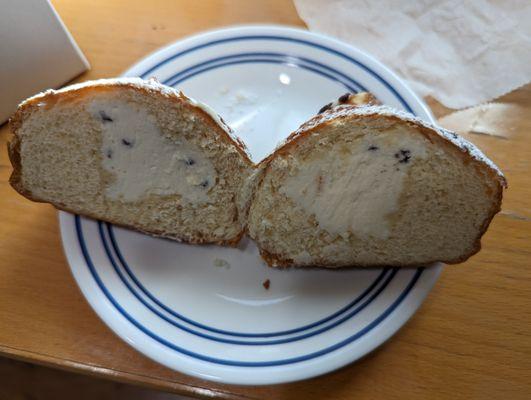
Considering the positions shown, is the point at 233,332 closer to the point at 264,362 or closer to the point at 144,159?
the point at 264,362

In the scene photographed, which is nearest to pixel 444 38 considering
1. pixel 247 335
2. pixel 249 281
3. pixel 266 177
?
pixel 266 177

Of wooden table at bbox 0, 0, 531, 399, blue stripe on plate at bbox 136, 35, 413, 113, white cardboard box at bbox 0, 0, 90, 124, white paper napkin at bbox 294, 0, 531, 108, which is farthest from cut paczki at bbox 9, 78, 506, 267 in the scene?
white paper napkin at bbox 294, 0, 531, 108

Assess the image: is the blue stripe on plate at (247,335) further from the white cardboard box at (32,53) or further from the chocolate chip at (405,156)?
the white cardboard box at (32,53)

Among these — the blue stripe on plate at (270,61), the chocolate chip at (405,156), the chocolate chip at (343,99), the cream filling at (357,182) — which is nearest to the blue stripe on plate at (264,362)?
the cream filling at (357,182)

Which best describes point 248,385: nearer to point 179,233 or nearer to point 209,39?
point 179,233

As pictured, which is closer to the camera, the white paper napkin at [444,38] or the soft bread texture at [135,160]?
the soft bread texture at [135,160]

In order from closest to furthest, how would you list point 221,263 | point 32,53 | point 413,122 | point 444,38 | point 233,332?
point 413,122
point 233,332
point 221,263
point 32,53
point 444,38

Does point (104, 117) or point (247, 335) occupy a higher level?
point (104, 117)
